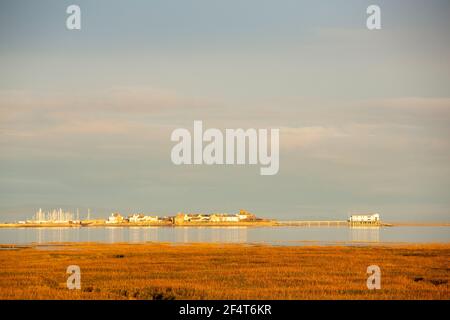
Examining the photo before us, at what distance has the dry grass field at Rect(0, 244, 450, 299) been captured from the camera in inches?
1436

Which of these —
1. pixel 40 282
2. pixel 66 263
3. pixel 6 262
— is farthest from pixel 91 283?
pixel 6 262

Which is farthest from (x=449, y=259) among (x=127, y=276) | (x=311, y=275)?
(x=127, y=276)

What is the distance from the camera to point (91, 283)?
41.2 m

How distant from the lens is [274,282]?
1625 inches

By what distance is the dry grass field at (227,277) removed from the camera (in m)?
36.5

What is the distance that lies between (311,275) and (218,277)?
19.2 ft

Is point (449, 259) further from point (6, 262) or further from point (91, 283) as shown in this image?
point (6, 262)

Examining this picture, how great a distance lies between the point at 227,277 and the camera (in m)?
44.2
